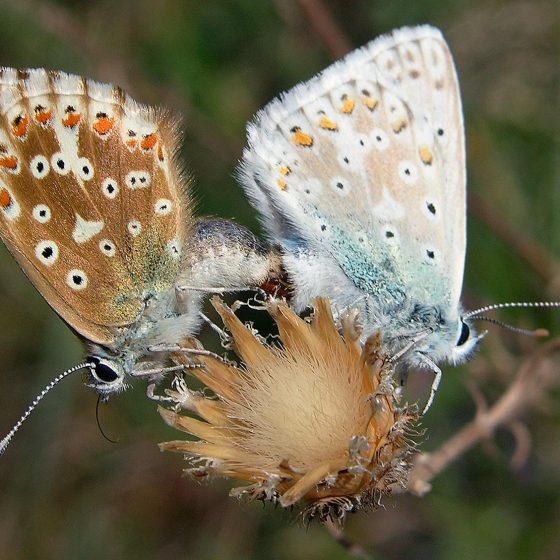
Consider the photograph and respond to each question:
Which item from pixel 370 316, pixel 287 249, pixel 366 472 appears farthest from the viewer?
pixel 287 249

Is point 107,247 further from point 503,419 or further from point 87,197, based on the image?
point 503,419

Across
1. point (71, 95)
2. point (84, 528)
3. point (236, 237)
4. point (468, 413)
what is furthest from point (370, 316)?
point (84, 528)

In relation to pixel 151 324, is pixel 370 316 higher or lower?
lower

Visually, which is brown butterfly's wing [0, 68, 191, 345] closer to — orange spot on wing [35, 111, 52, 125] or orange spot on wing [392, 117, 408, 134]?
orange spot on wing [35, 111, 52, 125]

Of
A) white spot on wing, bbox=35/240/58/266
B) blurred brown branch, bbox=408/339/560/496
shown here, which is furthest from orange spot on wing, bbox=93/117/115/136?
blurred brown branch, bbox=408/339/560/496

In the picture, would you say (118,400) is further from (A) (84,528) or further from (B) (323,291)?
(B) (323,291)

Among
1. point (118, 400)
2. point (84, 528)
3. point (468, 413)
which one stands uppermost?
point (118, 400)

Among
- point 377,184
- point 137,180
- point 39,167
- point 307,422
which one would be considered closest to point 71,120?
point 39,167

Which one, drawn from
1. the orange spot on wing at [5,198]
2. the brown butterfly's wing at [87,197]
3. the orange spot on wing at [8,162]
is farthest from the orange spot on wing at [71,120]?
the orange spot on wing at [5,198]
